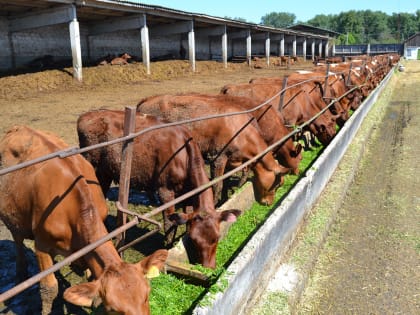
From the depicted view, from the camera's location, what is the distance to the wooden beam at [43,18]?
17625mm

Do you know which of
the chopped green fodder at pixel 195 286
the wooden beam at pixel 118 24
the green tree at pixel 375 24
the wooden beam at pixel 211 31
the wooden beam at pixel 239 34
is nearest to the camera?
the chopped green fodder at pixel 195 286

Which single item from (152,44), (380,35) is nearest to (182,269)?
(152,44)

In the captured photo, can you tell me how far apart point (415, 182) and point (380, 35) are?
564ft

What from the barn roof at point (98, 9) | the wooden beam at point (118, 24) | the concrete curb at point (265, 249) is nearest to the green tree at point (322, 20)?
the barn roof at point (98, 9)

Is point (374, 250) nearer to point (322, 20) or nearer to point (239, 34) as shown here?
point (239, 34)

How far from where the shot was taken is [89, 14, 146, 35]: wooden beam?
22170 mm

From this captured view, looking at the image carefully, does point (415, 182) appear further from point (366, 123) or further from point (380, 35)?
point (380, 35)

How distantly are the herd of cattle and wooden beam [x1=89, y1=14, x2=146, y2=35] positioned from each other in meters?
15.3

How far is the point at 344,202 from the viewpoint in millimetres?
6703

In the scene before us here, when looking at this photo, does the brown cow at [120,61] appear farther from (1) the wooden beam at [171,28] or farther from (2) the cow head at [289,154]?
(2) the cow head at [289,154]

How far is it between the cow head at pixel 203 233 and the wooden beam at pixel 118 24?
19640 millimetres

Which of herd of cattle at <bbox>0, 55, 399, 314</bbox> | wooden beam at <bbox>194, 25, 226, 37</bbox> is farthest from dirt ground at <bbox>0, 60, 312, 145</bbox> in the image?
wooden beam at <bbox>194, 25, 226, 37</bbox>

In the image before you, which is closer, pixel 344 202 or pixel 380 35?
pixel 344 202

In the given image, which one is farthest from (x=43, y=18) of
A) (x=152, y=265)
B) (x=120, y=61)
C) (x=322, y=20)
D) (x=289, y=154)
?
(x=322, y=20)
